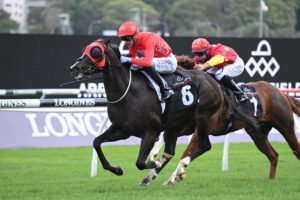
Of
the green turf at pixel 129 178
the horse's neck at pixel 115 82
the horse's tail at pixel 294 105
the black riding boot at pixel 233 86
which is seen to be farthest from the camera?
the horse's tail at pixel 294 105

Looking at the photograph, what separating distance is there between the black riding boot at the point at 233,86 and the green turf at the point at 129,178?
1.03 m

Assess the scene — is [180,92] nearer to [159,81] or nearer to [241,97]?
[159,81]

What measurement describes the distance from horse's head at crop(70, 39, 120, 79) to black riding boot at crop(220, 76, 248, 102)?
6.98ft

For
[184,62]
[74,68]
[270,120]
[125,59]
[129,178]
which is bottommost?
[129,178]

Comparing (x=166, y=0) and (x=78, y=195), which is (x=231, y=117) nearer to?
(x=78, y=195)

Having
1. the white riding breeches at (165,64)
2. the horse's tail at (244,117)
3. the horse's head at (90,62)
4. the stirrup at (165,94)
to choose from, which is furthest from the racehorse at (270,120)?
the horse's head at (90,62)

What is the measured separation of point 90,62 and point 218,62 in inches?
87.0

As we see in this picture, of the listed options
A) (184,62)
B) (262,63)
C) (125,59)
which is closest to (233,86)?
(184,62)

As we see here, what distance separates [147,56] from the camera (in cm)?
880

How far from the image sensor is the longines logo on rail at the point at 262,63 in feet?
55.5

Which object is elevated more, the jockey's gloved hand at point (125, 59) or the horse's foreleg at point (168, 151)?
the jockey's gloved hand at point (125, 59)

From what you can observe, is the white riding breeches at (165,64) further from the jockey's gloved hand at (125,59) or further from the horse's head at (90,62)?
the horse's head at (90,62)

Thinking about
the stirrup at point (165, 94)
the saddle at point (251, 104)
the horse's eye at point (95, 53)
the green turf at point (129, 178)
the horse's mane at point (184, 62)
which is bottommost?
the green turf at point (129, 178)

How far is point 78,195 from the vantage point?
26.6 feet
